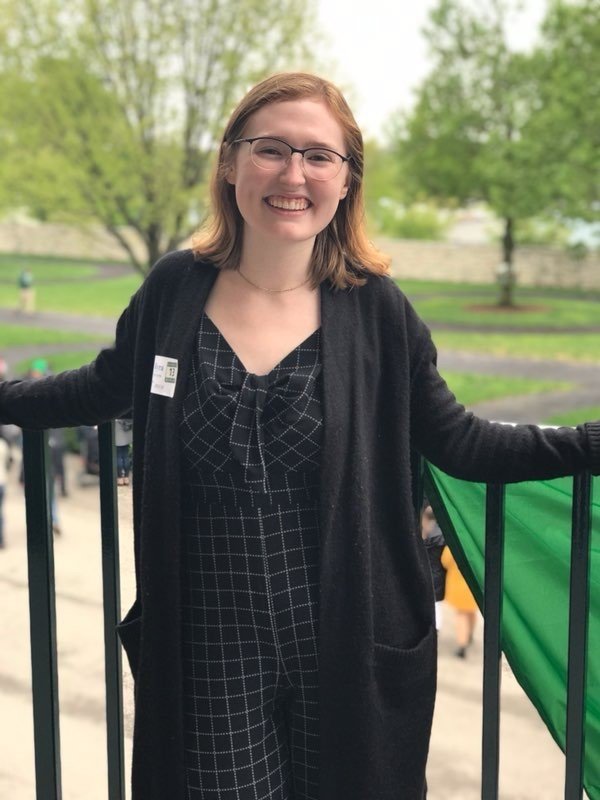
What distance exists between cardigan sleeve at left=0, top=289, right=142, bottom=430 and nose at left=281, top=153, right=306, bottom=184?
39 centimetres

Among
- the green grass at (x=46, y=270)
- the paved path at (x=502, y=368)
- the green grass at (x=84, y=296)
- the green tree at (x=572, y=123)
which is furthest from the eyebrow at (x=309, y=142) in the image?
the green grass at (x=46, y=270)

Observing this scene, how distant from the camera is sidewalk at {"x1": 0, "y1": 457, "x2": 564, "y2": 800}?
2.25 meters

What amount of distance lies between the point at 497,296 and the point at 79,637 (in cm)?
2651

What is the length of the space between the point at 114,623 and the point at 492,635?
0.71 metres

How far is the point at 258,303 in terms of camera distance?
5.80 feet

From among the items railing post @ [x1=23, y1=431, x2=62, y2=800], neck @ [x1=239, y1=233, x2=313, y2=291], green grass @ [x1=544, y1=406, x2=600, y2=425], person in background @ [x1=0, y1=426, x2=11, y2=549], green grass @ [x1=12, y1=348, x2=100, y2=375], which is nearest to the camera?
neck @ [x1=239, y1=233, x2=313, y2=291]

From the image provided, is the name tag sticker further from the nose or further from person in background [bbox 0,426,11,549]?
person in background [bbox 0,426,11,549]

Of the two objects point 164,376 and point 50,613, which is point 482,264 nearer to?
point 50,613

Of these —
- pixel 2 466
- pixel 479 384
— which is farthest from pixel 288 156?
pixel 479 384

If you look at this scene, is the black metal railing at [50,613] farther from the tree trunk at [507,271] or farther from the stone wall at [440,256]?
the stone wall at [440,256]

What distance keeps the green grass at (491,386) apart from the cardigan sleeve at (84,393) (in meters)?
18.6

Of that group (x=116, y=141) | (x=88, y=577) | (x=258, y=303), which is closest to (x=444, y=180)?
(x=116, y=141)

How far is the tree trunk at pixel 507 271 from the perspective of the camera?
1233 inches

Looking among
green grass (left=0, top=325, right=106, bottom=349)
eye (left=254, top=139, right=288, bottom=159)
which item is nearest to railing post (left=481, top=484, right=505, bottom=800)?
eye (left=254, top=139, right=288, bottom=159)
